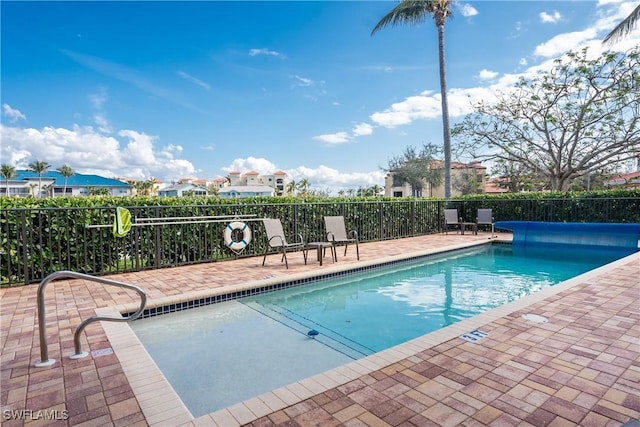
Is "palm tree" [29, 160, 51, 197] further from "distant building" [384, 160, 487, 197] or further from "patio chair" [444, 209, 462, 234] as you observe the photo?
"patio chair" [444, 209, 462, 234]

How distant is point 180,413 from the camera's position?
2014mm

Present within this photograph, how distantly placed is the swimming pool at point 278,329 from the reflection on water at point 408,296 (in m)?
0.02

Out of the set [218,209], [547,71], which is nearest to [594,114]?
[547,71]

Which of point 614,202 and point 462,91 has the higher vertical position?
point 462,91

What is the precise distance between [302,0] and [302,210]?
21.6 feet

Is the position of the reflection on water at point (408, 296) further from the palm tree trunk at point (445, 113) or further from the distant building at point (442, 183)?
the distant building at point (442, 183)

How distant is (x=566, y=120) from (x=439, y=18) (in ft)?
24.4

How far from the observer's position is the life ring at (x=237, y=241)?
7141mm

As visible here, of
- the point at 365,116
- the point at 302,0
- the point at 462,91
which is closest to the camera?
the point at 302,0

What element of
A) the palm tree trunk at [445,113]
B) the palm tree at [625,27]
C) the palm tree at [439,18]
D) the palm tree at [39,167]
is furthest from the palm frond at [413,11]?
the palm tree at [39,167]

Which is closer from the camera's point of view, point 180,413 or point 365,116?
point 180,413

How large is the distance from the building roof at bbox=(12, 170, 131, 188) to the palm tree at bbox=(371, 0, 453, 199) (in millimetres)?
59245

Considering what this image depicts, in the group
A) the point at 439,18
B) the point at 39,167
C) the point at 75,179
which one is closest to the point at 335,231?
the point at 439,18

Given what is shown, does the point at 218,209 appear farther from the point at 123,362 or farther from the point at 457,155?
the point at 457,155
